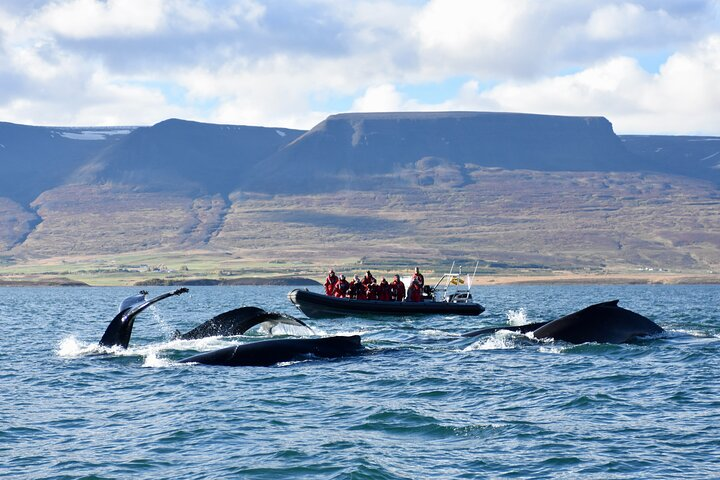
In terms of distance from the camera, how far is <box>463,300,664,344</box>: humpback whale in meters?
29.4

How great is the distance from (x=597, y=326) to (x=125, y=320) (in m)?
13.0

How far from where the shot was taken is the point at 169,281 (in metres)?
166

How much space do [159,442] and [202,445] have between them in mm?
780

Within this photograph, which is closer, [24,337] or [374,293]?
[24,337]

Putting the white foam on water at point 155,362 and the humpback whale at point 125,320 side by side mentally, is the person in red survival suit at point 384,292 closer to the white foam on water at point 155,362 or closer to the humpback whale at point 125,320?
the humpback whale at point 125,320

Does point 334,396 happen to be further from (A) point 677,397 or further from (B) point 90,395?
(A) point 677,397

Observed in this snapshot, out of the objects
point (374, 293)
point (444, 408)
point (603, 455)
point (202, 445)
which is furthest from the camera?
point (374, 293)

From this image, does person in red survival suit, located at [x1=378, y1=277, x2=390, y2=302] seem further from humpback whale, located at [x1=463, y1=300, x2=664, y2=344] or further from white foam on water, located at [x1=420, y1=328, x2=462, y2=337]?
humpback whale, located at [x1=463, y1=300, x2=664, y2=344]

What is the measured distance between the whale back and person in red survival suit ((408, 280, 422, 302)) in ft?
64.0

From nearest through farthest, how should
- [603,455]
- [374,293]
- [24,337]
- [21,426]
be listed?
[603,455] → [21,426] → [24,337] → [374,293]

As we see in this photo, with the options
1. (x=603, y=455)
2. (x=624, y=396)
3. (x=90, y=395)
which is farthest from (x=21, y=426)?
(x=624, y=396)

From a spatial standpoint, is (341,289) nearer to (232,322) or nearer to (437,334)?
(437,334)

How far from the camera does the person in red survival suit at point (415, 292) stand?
50.3 m

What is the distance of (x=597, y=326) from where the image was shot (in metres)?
29.8
